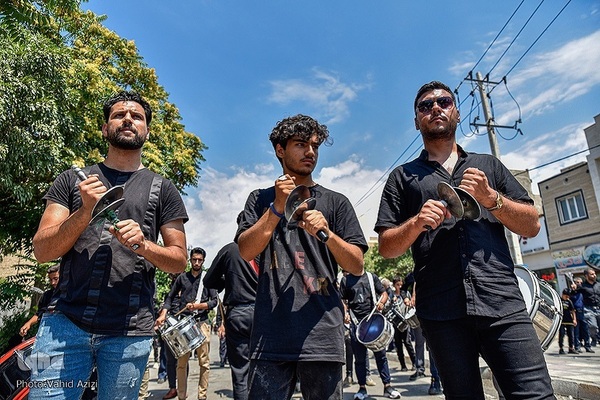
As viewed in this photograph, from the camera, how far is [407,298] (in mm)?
9453

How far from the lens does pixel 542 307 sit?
364cm

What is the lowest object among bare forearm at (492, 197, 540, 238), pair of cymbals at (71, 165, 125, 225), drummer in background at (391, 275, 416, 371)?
drummer in background at (391, 275, 416, 371)

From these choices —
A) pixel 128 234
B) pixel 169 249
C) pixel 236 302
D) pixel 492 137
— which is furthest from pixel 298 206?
pixel 492 137

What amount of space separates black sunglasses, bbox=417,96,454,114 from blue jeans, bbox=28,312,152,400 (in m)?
2.21

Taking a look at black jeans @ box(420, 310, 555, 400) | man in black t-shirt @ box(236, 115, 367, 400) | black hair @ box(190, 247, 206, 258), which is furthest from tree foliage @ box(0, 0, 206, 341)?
black jeans @ box(420, 310, 555, 400)

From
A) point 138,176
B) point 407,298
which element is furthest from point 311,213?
point 407,298

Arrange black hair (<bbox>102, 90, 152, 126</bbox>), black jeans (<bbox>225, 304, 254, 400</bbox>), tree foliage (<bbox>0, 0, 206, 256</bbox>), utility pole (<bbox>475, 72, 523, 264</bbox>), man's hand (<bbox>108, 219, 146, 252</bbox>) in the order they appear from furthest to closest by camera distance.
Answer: utility pole (<bbox>475, 72, 523, 264</bbox>) < tree foliage (<bbox>0, 0, 206, 256</bbox>) < black jeans (<bbox>225, 304, 254, 400</bbox>) < black hair (<bbox>102, 90, 152, 126</bbox>) < man's hand (<bbox>108, 219, 146, 252</bbox>)

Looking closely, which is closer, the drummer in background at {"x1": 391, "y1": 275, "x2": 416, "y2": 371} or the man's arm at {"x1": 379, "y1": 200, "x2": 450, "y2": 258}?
the man's arm at {"x1": 379, "y1": 200, "x2": 450, "y2": 258}

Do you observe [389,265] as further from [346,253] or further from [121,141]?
[121,141]

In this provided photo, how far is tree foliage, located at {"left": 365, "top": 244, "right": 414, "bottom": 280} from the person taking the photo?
123 feet

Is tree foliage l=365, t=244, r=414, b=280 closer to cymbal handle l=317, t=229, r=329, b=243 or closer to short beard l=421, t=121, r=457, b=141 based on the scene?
short beard l=421, t=121, r=457, b=141

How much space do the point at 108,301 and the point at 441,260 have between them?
1.83m

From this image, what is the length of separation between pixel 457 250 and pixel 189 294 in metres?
5.95

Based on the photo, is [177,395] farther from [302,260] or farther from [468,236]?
[468,236]
